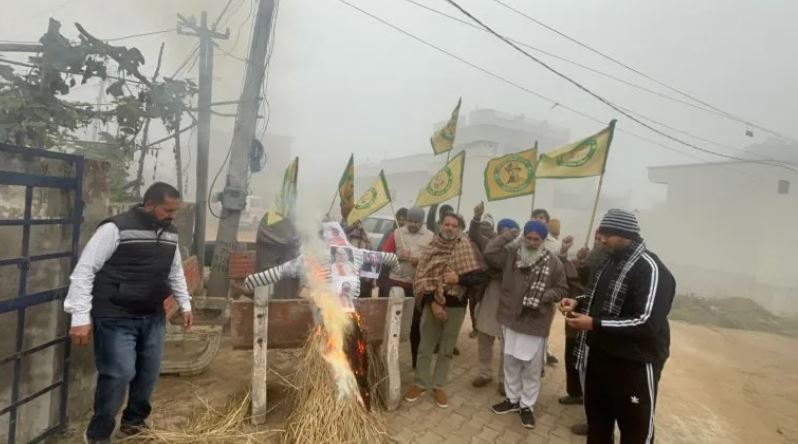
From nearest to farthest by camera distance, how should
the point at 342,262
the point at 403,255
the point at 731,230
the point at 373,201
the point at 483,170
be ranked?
the point at 342,262 → the point at 403,255 → the point at 373,201 → the point at 731,230 → the point at 483,170

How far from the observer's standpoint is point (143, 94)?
6953 millimetres

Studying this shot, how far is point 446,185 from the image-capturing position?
611 cm

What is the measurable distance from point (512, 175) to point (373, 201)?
218 centimetres

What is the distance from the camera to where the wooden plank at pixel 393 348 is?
13.1 feet

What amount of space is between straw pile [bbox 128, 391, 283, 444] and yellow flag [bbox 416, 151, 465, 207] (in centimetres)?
342

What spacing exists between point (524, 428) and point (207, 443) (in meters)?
2.74

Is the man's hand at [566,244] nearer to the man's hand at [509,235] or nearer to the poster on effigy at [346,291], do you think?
the man's hand at [509,235]

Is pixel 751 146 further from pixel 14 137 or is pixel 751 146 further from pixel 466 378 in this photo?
pixel 14 137

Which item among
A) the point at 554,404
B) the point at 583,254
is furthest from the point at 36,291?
the point at 583,254

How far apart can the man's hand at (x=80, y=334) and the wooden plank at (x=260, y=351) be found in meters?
1.14

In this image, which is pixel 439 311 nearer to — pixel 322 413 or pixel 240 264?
pixel 322 413

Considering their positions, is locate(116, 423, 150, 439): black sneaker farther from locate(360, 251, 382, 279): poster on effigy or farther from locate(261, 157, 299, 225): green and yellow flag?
locate(261, 157, 299, 225): green and yellow flag

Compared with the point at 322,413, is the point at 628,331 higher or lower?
higher

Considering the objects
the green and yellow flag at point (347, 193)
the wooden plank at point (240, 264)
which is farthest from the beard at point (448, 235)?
the wooden plank at point (240, 264)
